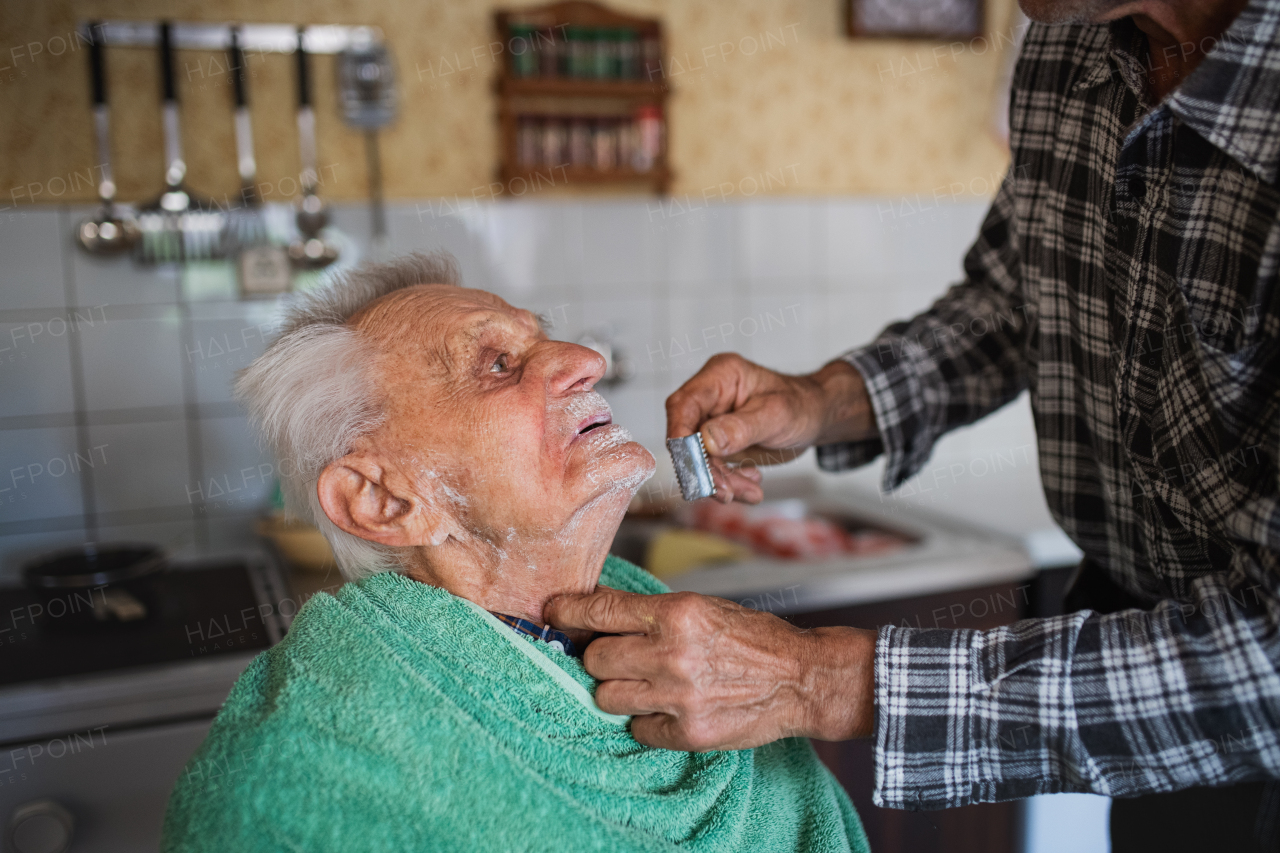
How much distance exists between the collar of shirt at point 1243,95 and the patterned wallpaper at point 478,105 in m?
1.73

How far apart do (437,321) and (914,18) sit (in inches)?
85.7

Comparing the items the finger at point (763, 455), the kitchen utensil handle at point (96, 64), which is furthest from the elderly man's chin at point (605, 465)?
the kitchen utensil handle at point (96, 64)

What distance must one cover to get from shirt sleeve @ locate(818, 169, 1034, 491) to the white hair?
753 mm

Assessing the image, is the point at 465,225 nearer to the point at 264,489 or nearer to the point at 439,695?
the point at 264,489

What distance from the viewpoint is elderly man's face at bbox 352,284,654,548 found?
41.6 inches

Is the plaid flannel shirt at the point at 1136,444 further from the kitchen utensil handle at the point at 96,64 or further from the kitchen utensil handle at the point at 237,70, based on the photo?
the kitchen utensil handle at the point at 96,64

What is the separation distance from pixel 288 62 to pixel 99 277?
656mm

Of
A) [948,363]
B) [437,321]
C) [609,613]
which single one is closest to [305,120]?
[437,321]

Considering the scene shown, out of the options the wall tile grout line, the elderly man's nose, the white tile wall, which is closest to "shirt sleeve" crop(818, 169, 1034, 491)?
the elderly man's nose

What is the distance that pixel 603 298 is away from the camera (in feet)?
8.21

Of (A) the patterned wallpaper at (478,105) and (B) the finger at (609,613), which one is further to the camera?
(A) the patterned wallpaper at (478,105)

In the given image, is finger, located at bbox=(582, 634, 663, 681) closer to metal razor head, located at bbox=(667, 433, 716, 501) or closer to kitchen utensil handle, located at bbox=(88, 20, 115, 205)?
metal razor head, located at bbox=(667, 433, 716, 501)

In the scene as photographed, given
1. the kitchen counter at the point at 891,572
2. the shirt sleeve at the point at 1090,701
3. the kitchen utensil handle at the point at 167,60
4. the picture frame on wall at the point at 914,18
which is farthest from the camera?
the picture frame on wall at the point at 914,18

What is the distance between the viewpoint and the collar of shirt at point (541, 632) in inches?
43.9
